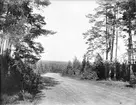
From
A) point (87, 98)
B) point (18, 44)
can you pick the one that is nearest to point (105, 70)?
point (87, 98)

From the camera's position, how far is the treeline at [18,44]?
8.90m

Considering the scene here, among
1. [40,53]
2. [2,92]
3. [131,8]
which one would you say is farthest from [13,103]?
[131,8]

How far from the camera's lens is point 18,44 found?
934 cm

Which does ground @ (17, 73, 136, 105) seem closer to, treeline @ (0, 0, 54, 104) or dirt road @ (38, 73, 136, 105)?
dirt road @ (38, 73, 136, 105)

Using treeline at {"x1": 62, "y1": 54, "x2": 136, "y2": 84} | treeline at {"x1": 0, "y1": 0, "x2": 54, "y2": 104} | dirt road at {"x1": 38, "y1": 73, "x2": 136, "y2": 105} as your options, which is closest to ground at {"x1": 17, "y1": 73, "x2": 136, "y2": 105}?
dirt road at {"x1": 38, "y1": 73, "x2": 136, "y2": 105}

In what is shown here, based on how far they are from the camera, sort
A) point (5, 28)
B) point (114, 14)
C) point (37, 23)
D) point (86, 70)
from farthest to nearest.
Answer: point (86, 70)
point (114, 14)
point (37, 23)
point (5, 28)

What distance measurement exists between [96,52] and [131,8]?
26.5ft

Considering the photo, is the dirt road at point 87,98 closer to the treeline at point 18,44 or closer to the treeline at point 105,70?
the treeline at point 18,44

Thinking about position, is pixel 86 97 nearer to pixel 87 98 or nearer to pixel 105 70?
pixel 87 98

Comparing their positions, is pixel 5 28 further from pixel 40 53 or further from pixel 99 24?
pixel 99 24

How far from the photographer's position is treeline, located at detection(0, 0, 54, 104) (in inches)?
350

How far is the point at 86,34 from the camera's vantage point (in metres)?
22.6

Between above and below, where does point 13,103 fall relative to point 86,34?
below

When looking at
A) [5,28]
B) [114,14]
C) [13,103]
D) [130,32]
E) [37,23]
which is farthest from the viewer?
[114,14]
